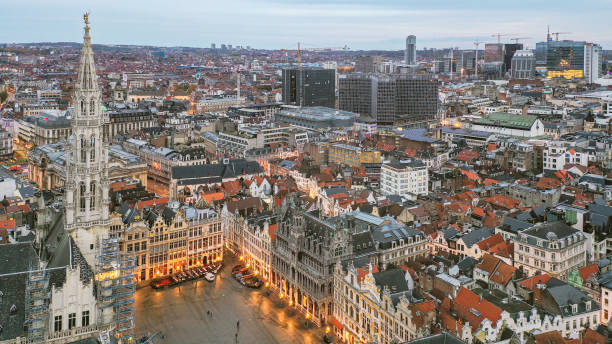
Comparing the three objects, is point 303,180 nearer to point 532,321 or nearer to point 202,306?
point 202,306

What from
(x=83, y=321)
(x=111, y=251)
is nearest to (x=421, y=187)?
(x=111, y=251)

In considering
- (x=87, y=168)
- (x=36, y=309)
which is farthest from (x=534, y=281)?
A: (x=36, y=309)

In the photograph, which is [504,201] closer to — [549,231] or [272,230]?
[549,231]

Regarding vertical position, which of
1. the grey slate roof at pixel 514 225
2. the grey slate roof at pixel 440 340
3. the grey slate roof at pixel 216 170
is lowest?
the grey slate roof at pixel 440 340

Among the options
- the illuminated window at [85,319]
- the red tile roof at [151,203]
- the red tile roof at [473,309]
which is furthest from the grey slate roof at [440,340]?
the red tile roof at [151,203]

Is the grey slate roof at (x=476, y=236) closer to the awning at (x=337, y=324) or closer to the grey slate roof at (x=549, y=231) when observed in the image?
the grey slate roof at (x=549, y=231)

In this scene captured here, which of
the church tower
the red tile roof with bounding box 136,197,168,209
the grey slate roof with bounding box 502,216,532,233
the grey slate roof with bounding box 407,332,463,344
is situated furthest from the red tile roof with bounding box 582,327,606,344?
the red tile roof with bounding box 136,197,168,209
